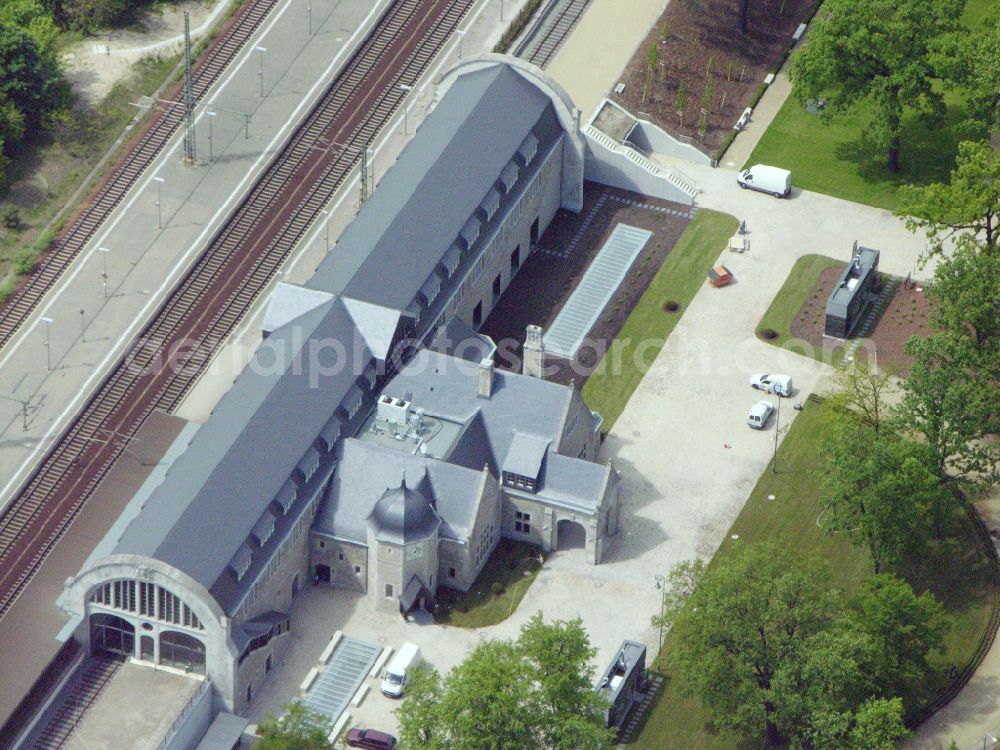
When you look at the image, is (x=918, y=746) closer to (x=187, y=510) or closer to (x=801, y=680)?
(x=801, y=680)

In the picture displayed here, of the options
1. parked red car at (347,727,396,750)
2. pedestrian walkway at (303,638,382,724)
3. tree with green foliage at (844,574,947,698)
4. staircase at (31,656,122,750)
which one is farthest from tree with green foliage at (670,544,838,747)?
staircase at (31,656,122,750)

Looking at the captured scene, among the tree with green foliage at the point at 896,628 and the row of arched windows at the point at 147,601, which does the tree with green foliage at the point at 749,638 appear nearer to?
the tree with green foliage at the point at 896,628

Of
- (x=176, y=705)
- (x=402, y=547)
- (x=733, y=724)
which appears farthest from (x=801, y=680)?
(x=176, y=705)

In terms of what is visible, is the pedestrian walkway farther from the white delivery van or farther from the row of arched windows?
the row of arched windows

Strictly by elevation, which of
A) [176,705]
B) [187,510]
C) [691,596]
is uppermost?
[691,596]

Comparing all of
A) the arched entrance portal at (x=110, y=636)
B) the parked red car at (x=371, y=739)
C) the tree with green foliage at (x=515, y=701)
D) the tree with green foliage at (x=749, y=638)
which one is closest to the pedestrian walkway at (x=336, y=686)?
the parked red car at (x=371, y=739)

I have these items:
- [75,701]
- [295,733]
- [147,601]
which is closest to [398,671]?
[295,733]

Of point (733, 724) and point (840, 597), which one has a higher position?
point (840, 597)
